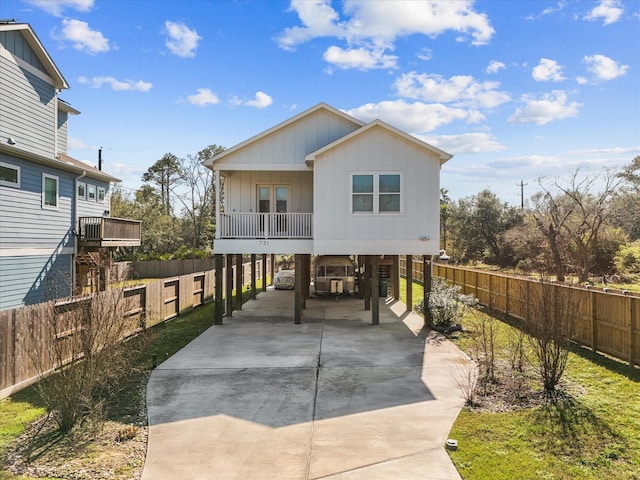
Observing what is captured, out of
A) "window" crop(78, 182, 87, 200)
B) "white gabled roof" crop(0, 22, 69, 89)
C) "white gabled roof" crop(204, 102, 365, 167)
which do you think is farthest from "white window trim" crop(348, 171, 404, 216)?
"window" crop(78, 182, 87, 200)

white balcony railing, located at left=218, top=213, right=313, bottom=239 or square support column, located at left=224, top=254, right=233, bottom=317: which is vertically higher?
white balcony railing, located at left=218, top=213, right=313, bottom=239

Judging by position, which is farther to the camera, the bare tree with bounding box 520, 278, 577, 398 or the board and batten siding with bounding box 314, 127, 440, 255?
the board and batten siding with bounding box 314, 127, 440, 255

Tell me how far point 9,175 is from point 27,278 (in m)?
3.70

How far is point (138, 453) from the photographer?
18.8 ft

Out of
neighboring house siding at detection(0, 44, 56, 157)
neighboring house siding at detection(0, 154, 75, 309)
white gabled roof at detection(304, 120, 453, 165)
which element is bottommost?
neighboring house siding at detection(0, 154, 75, 309)

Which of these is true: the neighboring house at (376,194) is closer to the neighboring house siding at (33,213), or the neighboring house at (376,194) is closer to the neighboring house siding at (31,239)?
the neighboring house siding at (31,239)

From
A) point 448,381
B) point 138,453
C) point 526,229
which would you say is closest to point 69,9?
point 138,453

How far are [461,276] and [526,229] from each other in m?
20.5

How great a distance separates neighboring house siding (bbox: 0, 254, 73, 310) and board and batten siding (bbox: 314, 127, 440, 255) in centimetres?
902

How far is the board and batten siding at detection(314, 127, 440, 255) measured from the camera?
1402cm

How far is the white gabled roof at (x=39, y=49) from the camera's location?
15.2 meters

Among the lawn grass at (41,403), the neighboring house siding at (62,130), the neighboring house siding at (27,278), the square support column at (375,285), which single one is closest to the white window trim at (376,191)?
the square support column at (375,285)

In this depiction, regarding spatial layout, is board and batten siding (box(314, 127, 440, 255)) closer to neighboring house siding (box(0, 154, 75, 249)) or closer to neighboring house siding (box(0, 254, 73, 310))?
neighboring house siding (box(0, 254, 73, 310))

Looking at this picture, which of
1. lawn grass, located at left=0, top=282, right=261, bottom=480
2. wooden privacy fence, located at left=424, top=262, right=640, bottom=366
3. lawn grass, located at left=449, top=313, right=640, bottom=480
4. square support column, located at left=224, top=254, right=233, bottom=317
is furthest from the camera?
square support column, located at left=224, top=254, right=233, bottom=317
